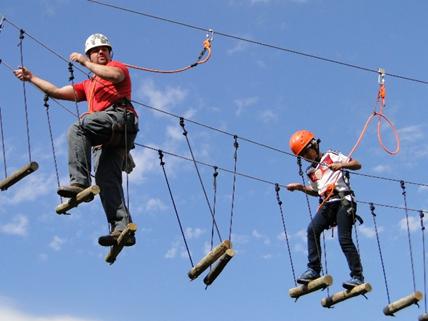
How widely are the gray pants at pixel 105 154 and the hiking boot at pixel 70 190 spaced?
99mm

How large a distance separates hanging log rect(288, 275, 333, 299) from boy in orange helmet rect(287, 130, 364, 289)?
0.26 ft

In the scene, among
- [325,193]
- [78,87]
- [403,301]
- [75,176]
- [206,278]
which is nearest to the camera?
A: [75,176]

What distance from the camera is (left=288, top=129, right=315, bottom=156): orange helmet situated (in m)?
10.7

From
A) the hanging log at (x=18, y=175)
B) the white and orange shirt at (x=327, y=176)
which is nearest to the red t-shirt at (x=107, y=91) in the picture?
the hanging log at (x=18, y=175)

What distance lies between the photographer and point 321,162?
34.6 ft

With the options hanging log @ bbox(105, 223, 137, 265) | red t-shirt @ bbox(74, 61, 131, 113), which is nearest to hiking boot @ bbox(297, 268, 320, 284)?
hanging log @ bbox(105, 223, 137, 265)

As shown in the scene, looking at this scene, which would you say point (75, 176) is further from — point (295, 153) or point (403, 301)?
point (403, 301)

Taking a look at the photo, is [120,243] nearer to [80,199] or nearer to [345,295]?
[80,199]

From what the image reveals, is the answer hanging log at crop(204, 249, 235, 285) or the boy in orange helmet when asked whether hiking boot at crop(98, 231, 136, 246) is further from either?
the boy in orange helmet

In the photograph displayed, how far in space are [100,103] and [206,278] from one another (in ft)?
7.51

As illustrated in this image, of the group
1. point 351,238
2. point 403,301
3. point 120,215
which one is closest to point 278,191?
point 351,238

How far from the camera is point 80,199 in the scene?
834 cm

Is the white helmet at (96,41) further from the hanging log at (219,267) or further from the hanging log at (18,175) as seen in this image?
the hanging log at (219,267)

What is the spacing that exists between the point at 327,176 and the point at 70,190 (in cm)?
334
